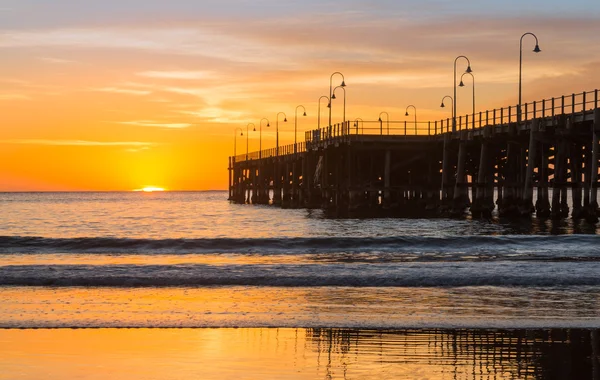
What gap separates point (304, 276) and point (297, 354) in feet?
28.7

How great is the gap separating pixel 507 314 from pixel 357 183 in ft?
190

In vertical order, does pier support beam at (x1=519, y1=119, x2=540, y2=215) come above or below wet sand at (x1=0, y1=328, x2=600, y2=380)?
above

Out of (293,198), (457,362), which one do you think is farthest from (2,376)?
(293,198)

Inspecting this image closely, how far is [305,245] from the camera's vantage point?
3123 centimetres

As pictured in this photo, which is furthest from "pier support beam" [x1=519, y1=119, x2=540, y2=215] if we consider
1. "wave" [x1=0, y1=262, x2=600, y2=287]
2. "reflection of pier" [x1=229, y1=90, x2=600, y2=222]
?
"wave" [x1=0, y1=262, x2=600, y2=287]

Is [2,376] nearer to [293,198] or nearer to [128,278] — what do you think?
[128,278]

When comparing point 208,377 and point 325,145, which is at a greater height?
point 325,145

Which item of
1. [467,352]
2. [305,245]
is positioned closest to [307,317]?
[467,352]

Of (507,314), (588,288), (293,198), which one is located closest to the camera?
(507,314)

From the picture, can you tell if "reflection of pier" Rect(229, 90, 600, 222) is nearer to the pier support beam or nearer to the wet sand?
the pier support beam

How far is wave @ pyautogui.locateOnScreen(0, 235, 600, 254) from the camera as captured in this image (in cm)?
2980

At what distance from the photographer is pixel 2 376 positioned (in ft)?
32.3

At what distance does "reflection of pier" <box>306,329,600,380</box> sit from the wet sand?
0.5 inches

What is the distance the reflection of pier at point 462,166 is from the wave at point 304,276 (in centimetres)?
2063
